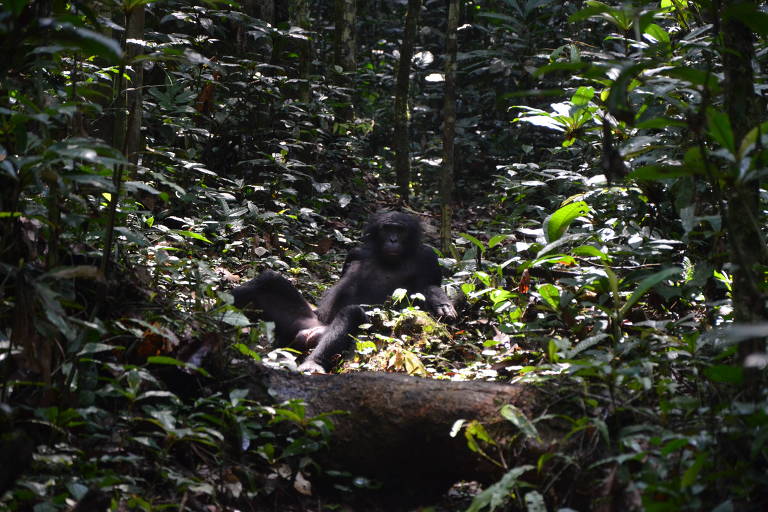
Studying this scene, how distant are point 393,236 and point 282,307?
137 cm

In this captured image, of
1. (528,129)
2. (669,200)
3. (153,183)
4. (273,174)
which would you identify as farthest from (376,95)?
(669,200)

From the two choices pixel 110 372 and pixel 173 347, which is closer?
pixel 110 372

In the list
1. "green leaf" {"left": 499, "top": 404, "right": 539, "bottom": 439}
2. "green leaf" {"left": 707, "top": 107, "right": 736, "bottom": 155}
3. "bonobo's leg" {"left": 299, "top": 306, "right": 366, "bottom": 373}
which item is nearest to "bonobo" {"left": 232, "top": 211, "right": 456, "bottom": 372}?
"bonobo's leg" {"left": 299, "top": 306, "right": 366, "bottom": 373}

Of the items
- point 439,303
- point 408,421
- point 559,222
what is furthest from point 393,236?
point 408,421

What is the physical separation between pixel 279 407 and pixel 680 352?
1668 millimetres

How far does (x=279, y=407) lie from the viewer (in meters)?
3.00

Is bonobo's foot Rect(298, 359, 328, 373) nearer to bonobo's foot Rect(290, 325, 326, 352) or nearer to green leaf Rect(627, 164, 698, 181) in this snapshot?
bonobo's foot Rect(290, 325, 326, 352)

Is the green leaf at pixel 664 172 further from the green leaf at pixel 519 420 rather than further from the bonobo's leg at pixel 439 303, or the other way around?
the bonobo's leg at pixel 439 303

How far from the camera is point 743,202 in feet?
7.61

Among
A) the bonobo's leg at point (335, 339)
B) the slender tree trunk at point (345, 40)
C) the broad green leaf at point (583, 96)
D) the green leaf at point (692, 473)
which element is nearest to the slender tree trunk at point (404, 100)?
the slender tree trunk at point (345, 40)

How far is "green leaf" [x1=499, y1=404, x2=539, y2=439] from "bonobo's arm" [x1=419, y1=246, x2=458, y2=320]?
114 inches

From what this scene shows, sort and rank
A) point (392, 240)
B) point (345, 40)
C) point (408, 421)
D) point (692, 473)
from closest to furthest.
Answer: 1. point (692, 473)
2. point (408, 421)
3. point (392, 240)
4. point (345, 40)

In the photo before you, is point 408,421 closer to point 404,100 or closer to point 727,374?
point 727,374

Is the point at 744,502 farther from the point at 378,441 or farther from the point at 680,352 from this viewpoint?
the point at 378,441
